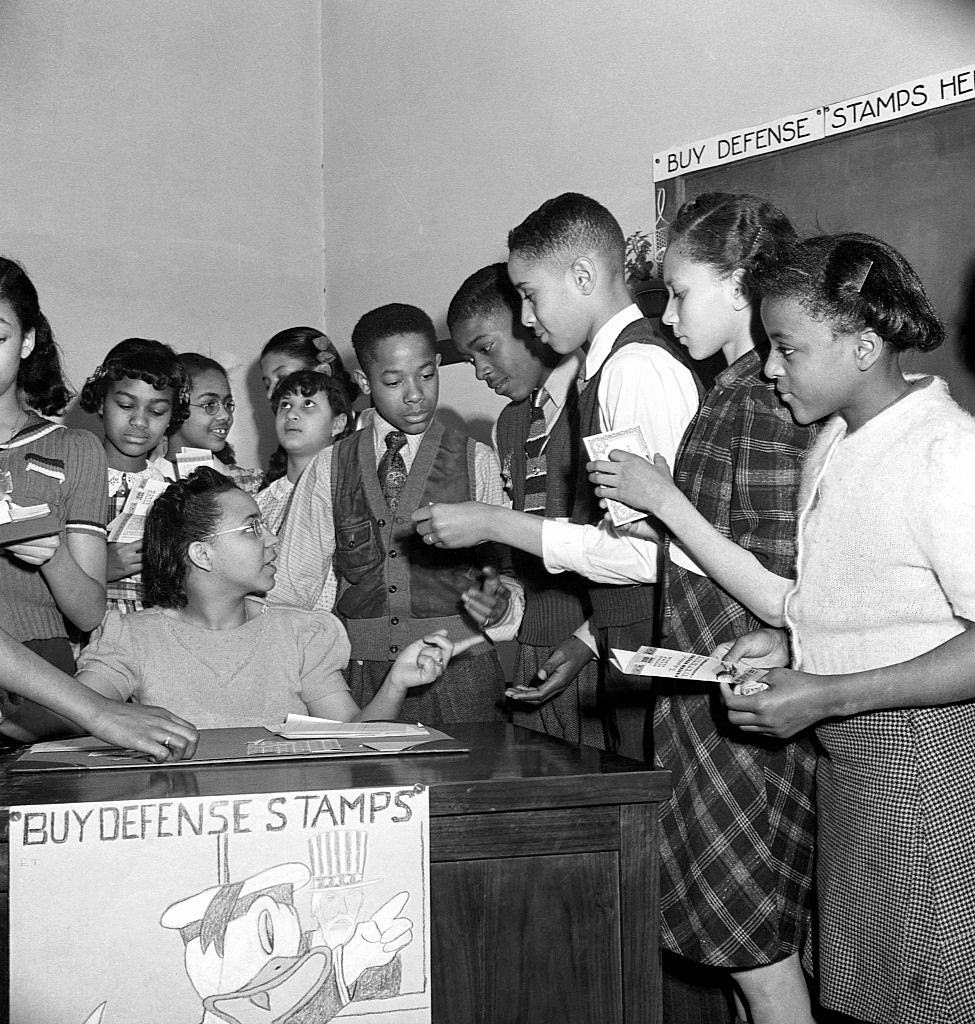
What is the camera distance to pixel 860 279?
170cm

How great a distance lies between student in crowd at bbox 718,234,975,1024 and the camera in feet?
5.15

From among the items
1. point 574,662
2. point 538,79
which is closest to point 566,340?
point 574,662

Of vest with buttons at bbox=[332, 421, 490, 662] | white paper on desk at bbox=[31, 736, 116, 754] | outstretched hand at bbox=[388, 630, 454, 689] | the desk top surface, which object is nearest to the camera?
the desk top surface

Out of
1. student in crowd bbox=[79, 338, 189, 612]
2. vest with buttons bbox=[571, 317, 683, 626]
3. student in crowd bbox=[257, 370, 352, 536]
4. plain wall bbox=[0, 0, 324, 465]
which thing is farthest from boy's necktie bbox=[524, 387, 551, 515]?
plain wall bbox=[0, 0, 324, 465]

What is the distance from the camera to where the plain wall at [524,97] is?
9.76 ft

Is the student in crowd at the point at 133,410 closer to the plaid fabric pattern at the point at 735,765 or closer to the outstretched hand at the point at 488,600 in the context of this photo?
the outstretched hand at the point at 488,600

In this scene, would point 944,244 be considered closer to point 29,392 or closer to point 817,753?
point 817,753

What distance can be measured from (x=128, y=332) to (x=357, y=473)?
1.96 metres

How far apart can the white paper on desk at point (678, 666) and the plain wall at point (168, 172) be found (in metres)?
3.26

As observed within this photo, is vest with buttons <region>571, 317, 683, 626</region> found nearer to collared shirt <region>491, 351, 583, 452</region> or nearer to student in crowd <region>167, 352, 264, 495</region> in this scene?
collared shirt <region>491, 351, 583, 452</region>

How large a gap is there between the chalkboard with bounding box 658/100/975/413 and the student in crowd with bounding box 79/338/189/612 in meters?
1.70

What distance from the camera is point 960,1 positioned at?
2.73 metres

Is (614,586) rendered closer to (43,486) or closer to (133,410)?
(43,486)

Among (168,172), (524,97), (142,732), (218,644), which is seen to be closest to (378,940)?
(142,732)
